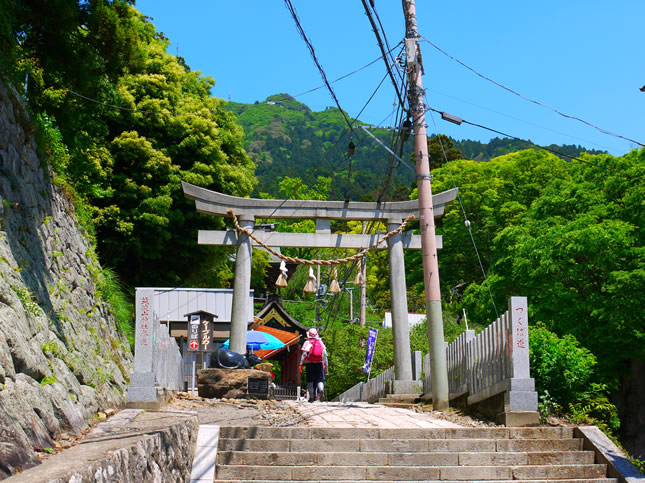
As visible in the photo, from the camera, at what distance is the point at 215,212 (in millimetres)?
18078

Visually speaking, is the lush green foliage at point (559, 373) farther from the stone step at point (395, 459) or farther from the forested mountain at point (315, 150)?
the forested mountain at point (315, 150)

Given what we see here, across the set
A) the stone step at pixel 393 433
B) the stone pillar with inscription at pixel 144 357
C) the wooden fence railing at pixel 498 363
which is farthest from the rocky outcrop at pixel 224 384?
the stone step at pixel 393 433

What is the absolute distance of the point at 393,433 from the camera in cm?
818

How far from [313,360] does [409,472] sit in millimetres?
7555

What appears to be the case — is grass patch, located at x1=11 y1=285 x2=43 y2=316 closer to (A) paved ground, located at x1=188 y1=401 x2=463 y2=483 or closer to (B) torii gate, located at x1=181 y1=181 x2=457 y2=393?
(A) paved ground, located at x1=188 y1=401 x2=463 y2=483

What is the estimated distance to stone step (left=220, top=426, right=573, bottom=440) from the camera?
26.3ft

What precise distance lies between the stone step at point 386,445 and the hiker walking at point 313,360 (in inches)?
264

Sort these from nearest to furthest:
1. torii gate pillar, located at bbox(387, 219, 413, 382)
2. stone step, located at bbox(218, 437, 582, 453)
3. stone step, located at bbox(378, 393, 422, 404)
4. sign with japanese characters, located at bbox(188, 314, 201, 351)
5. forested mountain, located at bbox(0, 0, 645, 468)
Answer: stone step, located at bbox(218, 437, 582, 453) → stone step, located at bbox(378, 393, 422, 404) → torii gate pillar, located at bbox(387, 219, 413, 382) → sign with japanese characters, located at bbox(188, 314, 201, 351) → forested mountain, located at bbox(0, 0, 645, 468)

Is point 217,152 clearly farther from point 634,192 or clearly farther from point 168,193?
point 634,192

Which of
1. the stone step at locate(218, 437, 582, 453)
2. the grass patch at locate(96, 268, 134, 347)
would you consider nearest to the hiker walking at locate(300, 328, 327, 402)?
the grass patch at locate(96, 268, 134, 347)

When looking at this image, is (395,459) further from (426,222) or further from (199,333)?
(199,333)

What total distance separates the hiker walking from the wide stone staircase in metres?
6.52

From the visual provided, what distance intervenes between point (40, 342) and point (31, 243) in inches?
76.7

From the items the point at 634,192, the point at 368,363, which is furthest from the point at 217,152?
the point at 634,192
